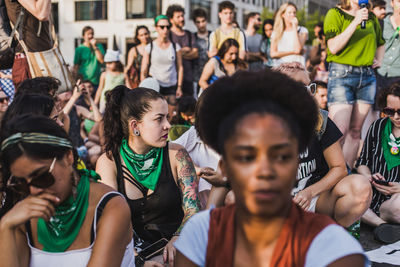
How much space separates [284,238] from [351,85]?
4.00 meters

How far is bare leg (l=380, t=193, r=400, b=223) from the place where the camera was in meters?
4.45

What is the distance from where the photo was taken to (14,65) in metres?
4.46

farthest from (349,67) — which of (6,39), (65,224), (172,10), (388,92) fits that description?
(65,224)

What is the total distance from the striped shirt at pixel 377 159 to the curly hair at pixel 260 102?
123 inches

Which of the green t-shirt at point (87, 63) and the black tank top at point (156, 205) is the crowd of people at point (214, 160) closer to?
the black tank top at point (156, 205)

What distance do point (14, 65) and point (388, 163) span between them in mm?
3376

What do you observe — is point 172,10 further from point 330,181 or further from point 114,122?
point 330,181

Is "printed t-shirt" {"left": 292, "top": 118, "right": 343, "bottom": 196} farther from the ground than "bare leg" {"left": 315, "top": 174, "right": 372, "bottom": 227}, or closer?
farther from the ground

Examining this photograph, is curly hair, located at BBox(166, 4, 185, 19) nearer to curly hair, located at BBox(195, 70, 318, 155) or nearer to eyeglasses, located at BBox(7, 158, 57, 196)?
eyeglasses, located at BBox(7, 158, 57, 196)

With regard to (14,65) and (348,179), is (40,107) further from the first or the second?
(348,179)

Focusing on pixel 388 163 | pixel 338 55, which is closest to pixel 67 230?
pixel 388 163

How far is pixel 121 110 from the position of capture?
364cm

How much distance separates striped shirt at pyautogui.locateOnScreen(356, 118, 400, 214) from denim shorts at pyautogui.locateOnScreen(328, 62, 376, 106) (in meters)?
0.69

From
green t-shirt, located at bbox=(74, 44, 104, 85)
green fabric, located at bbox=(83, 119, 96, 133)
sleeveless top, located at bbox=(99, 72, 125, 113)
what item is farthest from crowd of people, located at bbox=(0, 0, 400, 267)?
green t-shirt, located at bbox=(74, 44, 104, 85)
